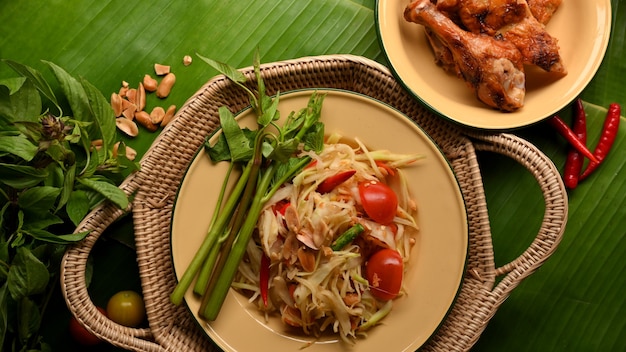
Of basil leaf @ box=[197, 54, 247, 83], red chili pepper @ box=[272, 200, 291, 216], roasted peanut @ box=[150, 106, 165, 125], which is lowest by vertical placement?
red chili pepper @ box=[272, 200, 291, 216]

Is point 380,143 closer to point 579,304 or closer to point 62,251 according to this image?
point 579,304

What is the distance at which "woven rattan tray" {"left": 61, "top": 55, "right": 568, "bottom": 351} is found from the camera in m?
3.12

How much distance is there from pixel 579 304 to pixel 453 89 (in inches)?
61.0

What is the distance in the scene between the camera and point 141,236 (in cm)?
323

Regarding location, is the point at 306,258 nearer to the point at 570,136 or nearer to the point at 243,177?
the point at 243,177

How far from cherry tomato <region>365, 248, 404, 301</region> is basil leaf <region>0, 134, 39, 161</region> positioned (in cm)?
Answer: 182

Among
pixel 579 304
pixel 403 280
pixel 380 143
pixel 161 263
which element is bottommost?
pixel 579 304

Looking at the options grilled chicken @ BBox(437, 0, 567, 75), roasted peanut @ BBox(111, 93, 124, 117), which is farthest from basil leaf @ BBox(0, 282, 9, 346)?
grilled chicken @ BBox(437, 0, 567, 75)

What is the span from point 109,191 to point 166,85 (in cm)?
88

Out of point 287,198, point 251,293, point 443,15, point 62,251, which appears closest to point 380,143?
point 287,198

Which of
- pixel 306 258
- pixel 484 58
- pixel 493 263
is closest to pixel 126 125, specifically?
pixel 306 258

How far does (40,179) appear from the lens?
3039 millimetres

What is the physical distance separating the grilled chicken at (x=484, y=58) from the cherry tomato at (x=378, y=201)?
0.87 m

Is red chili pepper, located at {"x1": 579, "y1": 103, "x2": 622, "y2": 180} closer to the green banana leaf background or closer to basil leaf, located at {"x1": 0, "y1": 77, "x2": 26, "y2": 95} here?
the green banana leaf background
